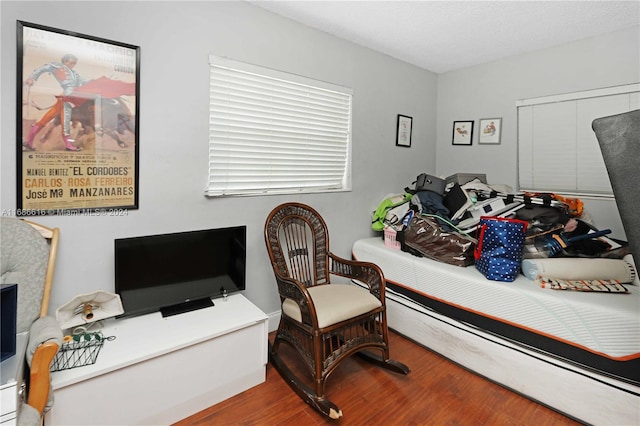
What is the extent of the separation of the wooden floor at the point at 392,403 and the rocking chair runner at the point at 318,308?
0.29ft

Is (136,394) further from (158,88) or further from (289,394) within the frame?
(158,88)

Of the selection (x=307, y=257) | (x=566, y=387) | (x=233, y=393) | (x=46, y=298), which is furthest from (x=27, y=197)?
(x=566, y=387)

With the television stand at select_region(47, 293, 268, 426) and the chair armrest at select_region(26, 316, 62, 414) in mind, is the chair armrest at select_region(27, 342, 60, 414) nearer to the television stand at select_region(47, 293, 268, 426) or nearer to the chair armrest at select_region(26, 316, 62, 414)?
the chair armrest at select_region(26, 316, 62, 414)

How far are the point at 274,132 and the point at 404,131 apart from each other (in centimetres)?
167

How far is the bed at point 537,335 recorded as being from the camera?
66.2 inches

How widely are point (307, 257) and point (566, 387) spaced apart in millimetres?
1825

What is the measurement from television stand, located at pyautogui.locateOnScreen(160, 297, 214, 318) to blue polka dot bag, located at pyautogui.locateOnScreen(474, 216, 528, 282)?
6.38ft

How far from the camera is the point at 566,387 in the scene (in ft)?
5.99

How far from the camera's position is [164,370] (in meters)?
1.68

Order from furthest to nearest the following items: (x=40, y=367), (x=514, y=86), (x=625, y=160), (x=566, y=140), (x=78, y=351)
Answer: (x=514, y=86) → (x=566, y=140) → (x=78, y=351) → (x=40, y=367) → (x=625, y=160)

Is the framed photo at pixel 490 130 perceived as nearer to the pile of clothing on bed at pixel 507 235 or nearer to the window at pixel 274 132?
the pile of clothing on bed at pixel 507 235

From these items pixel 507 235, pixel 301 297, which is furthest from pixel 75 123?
pixel 507 235

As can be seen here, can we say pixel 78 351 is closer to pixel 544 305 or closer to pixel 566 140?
pixel 544 305

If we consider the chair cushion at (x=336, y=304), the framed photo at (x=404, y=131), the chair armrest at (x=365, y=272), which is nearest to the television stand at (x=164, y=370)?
the chair cushion at (x=336, y=304)
